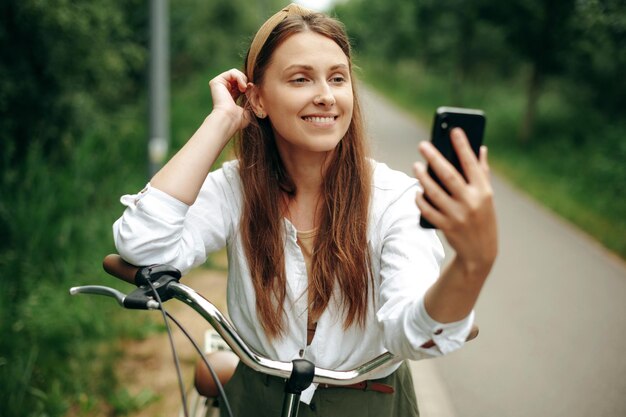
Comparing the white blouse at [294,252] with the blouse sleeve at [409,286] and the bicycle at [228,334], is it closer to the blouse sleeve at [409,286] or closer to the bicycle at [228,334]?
the blouse sleeve at [409,286]

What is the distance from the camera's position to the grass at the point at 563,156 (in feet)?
26.5

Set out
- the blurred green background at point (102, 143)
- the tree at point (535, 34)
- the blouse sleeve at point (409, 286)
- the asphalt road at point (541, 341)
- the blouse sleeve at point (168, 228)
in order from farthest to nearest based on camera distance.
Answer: the tree at point (535, 34) → the asphalt road at point (541, 341) → the blurred green background at point (102, 143) → the blouse sleeve at point (168, 228) → the blouse sleeve at point (409, 286)

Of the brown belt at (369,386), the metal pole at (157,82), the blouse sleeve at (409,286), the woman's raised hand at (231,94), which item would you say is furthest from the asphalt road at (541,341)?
the metal pole at (157,82)

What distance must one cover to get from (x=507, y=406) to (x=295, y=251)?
8.60ft

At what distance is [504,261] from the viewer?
6309 millimetres

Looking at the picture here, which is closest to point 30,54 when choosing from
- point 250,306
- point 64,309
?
point 64,309

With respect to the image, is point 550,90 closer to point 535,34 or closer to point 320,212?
point 535,34

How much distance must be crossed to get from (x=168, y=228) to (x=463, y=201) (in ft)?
3.04

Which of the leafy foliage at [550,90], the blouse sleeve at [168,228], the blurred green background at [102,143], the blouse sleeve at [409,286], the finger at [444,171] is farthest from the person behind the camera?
the leafy foliage at [550,90]

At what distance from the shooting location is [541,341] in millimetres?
4629

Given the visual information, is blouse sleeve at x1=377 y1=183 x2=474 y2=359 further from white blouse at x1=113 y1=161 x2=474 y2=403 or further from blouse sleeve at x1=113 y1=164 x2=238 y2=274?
blouse sleeve at x1=113 y1=164 x2=238 y2=274

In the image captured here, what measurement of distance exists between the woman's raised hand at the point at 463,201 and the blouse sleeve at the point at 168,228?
85 centimetres

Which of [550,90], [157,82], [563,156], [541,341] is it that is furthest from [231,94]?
[550,90]

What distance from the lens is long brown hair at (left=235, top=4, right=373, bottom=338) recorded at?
66.3 inches
